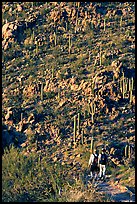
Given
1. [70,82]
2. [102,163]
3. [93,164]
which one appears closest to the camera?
[102,163]

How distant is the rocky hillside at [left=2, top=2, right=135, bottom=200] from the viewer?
1960 centimetres

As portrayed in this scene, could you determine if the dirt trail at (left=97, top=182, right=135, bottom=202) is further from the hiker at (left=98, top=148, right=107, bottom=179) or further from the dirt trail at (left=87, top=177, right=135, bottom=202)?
the hiker at (left=98, top=148, right=107, bottom=179)

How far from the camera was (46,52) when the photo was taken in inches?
995

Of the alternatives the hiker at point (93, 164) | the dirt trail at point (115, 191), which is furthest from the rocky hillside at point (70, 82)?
the dirt trail at point (115, 191)

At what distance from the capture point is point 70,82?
22.9 metres

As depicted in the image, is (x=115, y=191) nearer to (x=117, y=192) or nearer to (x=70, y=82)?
(x=117, y=192)

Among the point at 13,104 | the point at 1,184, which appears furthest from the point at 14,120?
the point at 1,184

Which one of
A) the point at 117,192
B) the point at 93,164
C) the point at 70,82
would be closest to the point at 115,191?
the point at 117,192

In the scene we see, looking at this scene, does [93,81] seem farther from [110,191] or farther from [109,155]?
[110,191]

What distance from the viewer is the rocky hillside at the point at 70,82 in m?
19.6

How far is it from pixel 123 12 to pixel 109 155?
11.3m

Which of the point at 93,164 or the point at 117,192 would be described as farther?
the point at 93,164

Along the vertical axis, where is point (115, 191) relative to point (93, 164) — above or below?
below

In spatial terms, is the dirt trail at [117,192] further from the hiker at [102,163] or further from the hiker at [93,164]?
the hiker at [93,164]
